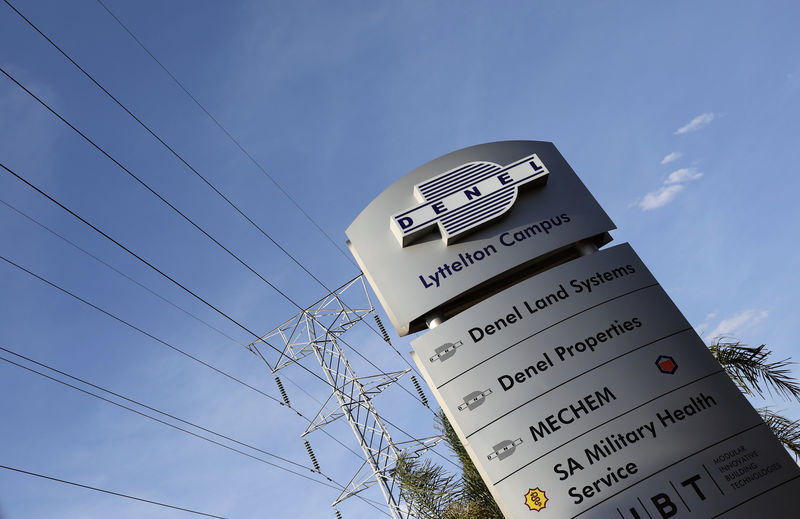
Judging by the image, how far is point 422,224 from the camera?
28.2ft

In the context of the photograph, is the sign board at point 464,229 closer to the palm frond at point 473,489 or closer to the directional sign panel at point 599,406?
the directional sign panel at point 599,406

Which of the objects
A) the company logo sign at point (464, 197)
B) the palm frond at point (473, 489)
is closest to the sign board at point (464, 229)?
the company logo sign at point (464, 197)

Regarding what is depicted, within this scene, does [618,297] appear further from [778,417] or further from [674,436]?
[778,417]

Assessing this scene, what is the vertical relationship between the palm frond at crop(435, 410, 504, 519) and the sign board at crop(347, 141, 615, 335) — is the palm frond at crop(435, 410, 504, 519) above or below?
below

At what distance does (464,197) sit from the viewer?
29.0ft

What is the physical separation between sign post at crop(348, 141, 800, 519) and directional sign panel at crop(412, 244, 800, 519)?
0.02m

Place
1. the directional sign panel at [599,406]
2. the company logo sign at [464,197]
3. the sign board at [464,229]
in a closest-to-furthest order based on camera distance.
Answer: the directional sign panel at [599,406]
the sign board at [464,229]
the company logo sign at [464,197]

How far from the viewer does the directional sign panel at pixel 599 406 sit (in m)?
6.65

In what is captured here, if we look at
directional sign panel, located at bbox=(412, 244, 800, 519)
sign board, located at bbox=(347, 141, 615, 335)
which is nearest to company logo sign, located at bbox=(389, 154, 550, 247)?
sign board, located at bbox=(347, 141, 615, 335)

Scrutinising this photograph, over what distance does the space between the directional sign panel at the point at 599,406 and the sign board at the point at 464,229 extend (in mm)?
501

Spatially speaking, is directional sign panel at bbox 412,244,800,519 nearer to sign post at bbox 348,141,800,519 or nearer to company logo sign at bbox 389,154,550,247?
sign post at bbox 348,141,800,519

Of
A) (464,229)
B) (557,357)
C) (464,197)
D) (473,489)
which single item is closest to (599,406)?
(557,357)

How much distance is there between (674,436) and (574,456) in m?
1.29

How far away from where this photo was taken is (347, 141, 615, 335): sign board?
8250 mm
